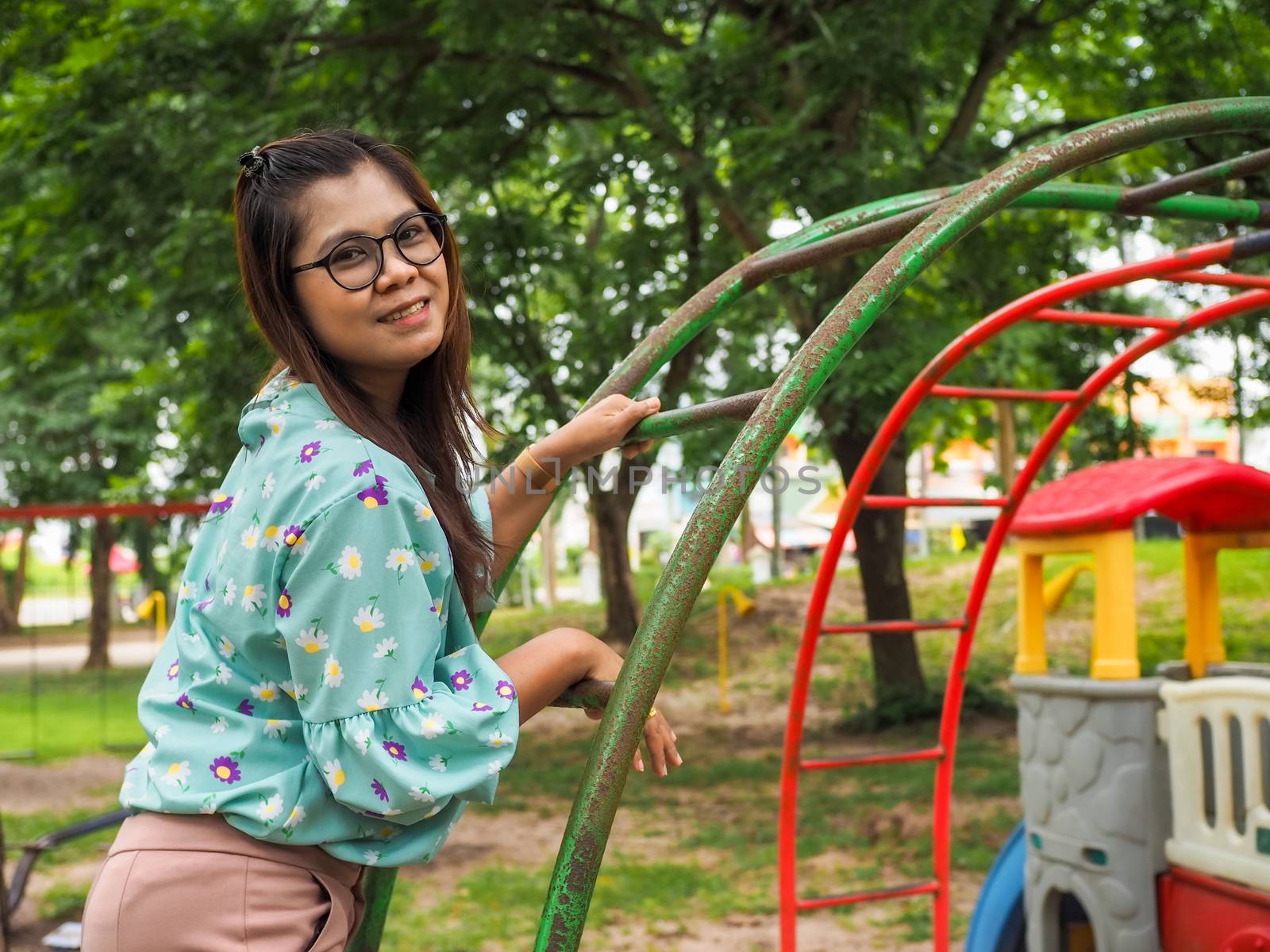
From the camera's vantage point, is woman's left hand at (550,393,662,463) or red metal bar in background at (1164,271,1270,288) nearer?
woman's left hand at (550,393,662,463)

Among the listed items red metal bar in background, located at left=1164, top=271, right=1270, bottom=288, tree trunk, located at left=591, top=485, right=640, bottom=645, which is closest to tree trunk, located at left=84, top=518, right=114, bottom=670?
tree trunk, located at left=591, top=485, right=640, bottom=645

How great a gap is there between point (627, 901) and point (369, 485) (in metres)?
4.82

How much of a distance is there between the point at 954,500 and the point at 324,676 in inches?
94.8

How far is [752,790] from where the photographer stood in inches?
312

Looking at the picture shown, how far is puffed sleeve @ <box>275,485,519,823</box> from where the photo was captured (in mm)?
1146

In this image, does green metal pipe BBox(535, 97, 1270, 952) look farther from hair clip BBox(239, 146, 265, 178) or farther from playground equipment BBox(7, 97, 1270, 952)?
hair clip BBox(239, 146, 265, 178)

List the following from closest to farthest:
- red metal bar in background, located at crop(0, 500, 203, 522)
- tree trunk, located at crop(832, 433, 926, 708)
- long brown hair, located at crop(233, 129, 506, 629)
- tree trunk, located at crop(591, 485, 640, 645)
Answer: long brown hair, located at crop(233, 129, 506, 629), tree trunk, located at crop(832, 433, 926, 708), red metal bar in background, located at crop(0, 500, 203, 522), tree trunk, located at crop(591, 485, 640, 645)

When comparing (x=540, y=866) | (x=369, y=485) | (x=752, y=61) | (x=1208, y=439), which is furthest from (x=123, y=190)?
(x=1208, y=439)

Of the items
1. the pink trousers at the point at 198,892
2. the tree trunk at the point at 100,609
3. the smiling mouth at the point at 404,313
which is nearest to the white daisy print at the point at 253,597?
the pink trousers at the point at 198,892

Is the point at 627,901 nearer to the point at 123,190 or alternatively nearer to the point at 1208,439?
the point at 123,190

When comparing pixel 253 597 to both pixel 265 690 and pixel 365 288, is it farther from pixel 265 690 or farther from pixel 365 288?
pixel 365 288

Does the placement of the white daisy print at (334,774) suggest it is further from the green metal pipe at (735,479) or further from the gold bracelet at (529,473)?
the gold bracelet at (529,473)

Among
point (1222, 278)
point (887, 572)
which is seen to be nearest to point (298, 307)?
point (1222, 278)

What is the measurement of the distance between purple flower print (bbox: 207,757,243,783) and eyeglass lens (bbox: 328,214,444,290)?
0.48 metres
